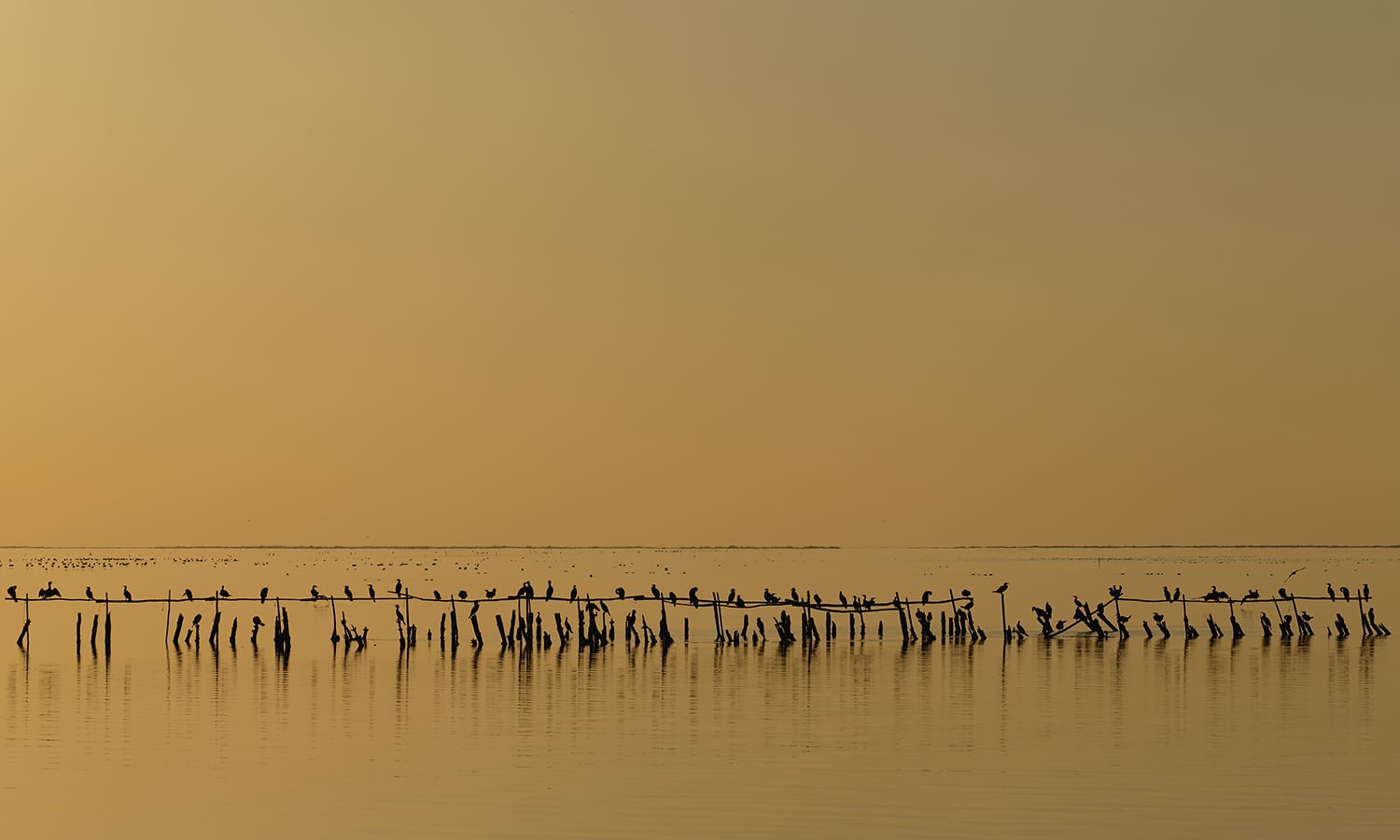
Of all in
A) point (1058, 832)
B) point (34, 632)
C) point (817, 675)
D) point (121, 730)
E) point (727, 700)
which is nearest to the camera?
point (1058, 832)

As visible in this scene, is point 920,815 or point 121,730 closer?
point 920,815

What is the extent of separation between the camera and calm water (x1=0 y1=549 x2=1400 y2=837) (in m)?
22.1

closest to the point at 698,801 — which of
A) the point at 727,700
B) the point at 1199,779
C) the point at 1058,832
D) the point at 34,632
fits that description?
the point at 1058,832

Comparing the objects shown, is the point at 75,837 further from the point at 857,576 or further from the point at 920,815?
the point at 857,576

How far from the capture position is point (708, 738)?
97.2 ft

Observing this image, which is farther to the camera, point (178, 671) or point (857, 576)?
point (857, 576)

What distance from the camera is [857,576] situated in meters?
140

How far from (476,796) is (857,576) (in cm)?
11751

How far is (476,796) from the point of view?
23641mm

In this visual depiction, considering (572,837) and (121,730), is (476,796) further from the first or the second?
(121,730)

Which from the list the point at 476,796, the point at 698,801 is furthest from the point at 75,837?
the point at 698,801

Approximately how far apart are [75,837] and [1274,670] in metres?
29.8

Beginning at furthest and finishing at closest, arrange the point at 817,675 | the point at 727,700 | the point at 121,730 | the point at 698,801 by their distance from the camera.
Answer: the point at 817,675, the point at 727,700, the point at 121,730, the point at 698,801

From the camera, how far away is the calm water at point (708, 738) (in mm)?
22141
